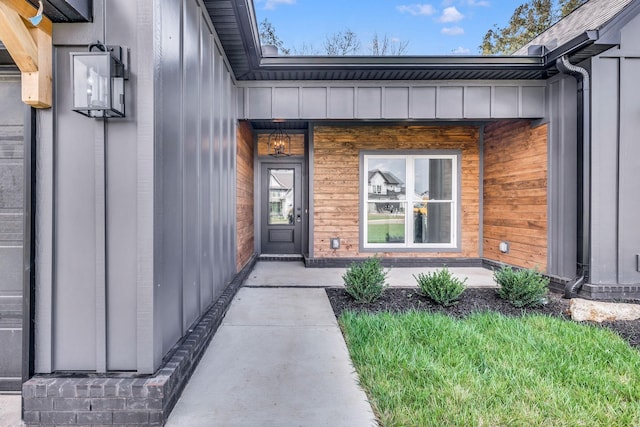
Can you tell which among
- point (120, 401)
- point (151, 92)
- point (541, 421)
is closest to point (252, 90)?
point (151, 92)

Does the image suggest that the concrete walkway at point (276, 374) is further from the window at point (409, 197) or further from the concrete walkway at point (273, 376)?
the window at point (409, 197)

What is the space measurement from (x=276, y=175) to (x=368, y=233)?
2.38 meters

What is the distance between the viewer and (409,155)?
5867mm

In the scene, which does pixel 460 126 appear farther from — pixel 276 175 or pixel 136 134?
pixel 136 134

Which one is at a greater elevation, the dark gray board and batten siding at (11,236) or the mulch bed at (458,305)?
the dark gray board and batten siding at (11,236)

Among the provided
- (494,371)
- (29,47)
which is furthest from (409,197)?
(29,47)

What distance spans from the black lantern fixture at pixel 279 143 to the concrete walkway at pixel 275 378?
3988mm

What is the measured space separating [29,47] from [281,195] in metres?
5.16

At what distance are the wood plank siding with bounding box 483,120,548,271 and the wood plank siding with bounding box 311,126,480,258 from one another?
0.87 ft

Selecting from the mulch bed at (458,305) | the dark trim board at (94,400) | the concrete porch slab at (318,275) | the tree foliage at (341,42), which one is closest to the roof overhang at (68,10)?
the dark trim board at (94,400)

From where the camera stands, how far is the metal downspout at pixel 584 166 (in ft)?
12.5

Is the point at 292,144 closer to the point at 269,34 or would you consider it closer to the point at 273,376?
the point at 273,376

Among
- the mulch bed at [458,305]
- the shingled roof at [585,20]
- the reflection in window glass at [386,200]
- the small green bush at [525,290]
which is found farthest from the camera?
the reflection in window glass at [386,200]

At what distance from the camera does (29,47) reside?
1565 millimetres
